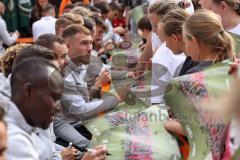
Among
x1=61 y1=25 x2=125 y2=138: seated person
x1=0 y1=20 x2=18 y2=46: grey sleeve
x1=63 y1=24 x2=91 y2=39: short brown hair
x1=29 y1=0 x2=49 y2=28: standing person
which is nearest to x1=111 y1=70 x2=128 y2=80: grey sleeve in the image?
x1=61 y1=25 x2=125 y2=138: seated person

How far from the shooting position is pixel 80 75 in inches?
206

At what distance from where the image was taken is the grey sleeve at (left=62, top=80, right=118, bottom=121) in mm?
4996

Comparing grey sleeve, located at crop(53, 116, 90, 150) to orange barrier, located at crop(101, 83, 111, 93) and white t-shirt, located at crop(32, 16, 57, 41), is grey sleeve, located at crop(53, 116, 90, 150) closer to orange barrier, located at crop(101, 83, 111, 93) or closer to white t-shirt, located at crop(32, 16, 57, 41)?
orange barrier, located at crop(101, 83, 111, 93)

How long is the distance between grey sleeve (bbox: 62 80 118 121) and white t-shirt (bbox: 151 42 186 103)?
1.28 ft

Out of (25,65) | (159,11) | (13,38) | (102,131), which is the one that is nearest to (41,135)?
(25,65)

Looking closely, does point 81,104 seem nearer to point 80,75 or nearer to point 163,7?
point 80,75

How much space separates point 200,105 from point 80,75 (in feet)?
7.15

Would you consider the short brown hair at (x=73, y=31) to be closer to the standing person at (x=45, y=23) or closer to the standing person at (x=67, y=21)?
the standing person at (x=67, y=21)

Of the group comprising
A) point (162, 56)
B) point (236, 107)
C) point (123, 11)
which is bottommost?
point (123, 11)

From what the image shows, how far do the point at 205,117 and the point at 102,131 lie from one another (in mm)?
1398

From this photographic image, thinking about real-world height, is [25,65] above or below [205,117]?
above

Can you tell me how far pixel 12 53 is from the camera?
14.9 feet

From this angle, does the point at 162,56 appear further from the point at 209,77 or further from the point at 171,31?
the point at 209,77

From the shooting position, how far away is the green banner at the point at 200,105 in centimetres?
328
